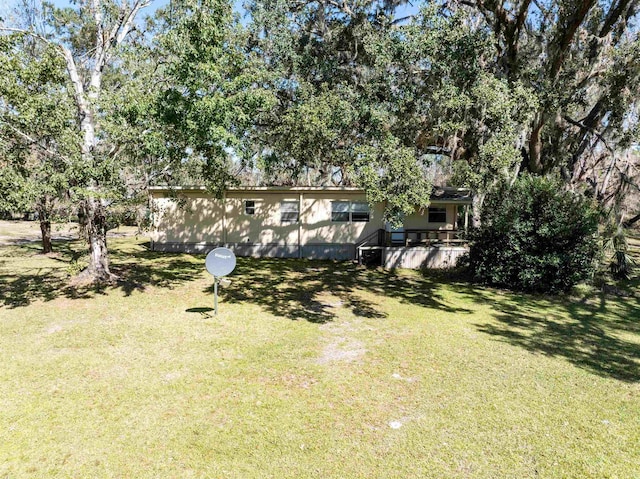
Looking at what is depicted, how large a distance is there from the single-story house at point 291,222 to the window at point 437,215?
0.16ft

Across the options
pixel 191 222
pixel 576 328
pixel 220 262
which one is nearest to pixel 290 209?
pixel 191 222

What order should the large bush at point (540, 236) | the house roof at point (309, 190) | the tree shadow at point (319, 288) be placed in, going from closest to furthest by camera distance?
the tree shadow at point (319, 288) → the large bush at point (540, 236) → the house roof at point (309, 190)

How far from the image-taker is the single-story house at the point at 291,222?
57.1ft

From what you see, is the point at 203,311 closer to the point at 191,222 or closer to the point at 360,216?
the point at 191,222

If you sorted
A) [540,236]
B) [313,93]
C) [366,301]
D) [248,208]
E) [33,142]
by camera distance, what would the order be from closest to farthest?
[33,142] < [366,301] < [540,236] < [313,93] < [248,208]

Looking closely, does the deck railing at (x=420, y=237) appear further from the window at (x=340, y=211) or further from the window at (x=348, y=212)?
the window at (x=340, y=211)

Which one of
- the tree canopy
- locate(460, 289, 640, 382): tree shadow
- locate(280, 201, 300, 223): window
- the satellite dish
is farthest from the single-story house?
the satellite dish

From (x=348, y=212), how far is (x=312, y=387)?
12590 millimetres

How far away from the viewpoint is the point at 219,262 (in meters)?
8.38

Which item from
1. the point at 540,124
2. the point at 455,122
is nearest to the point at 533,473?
the point at 455,122

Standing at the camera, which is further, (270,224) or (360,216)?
(270,224)

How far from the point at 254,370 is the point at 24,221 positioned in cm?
3937

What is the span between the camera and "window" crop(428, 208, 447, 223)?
1800 cm

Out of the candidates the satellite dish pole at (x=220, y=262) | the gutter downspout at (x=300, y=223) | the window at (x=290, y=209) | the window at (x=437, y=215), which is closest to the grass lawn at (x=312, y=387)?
the satellite dish pole at (x=220, y=262)
